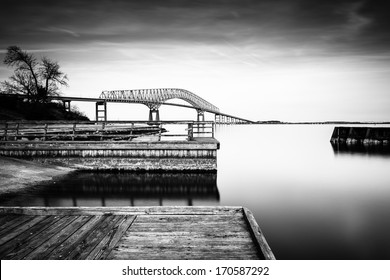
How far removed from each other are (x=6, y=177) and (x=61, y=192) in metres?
2.26

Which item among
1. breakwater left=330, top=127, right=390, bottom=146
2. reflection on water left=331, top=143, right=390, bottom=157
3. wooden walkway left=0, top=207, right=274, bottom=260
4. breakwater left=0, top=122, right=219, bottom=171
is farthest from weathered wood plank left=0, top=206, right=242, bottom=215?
breakwater left=330, top=127, right=390, bottom=146

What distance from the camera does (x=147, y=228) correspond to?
4586 millimetres

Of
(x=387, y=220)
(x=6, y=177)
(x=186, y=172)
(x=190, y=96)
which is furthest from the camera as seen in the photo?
(x=190, y=96)

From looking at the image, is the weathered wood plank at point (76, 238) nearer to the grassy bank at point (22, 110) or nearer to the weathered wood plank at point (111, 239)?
the weathered wood plank at point (111, 239)

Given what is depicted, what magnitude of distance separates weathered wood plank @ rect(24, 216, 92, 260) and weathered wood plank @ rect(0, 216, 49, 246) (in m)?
0.63

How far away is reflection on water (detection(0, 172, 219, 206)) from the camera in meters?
9.21

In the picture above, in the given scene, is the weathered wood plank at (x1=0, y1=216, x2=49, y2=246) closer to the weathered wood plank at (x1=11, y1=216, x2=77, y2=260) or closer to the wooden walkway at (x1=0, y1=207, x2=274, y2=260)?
the wooden walkway at (x1=0, y1=207, x2=274, y2=260)

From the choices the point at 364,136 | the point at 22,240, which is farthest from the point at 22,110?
the point at 364,136

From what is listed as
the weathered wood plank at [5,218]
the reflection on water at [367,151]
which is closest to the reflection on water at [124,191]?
the weathered wood plank at [5,218]

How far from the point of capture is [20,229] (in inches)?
180

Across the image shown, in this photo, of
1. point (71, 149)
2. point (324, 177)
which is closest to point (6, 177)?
point (71, 149)

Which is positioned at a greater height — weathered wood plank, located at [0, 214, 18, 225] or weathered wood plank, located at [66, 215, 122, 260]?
weathered wood plank, located at [66, 215, 122, 260]
